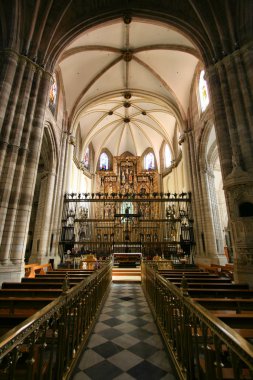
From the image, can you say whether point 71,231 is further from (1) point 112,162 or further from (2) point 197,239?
(1) point 112,162

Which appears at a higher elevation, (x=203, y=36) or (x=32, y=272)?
(x=203, y=36)

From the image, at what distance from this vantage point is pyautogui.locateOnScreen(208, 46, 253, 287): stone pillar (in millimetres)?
6301

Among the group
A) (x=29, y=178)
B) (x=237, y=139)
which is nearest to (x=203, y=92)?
(x=237, y=139)

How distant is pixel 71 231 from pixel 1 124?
861 centimetres

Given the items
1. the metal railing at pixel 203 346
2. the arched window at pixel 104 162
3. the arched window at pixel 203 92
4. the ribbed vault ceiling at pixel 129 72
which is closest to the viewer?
the metal railing at pixel 203 346

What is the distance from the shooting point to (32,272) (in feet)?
27.1

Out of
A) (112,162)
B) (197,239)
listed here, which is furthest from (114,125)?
(197,239)

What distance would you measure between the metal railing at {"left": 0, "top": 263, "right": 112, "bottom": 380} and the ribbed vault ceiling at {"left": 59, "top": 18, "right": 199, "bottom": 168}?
13.2 meters

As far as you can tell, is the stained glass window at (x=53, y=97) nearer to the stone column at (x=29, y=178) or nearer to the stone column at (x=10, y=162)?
the stone column at (x=29, y=178)

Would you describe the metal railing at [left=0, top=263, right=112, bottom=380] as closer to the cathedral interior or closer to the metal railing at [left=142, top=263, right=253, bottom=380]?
the metal railing at [left=142, top=263, right=253, bottom=380]

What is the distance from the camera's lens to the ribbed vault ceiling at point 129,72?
40.8 feet

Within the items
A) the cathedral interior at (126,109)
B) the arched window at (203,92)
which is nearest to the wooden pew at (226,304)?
the cathedral interior at (126,109)

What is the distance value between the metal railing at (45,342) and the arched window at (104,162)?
2291 centimetres

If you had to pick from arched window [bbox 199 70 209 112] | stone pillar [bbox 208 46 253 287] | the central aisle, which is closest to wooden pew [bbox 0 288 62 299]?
the central aisle
